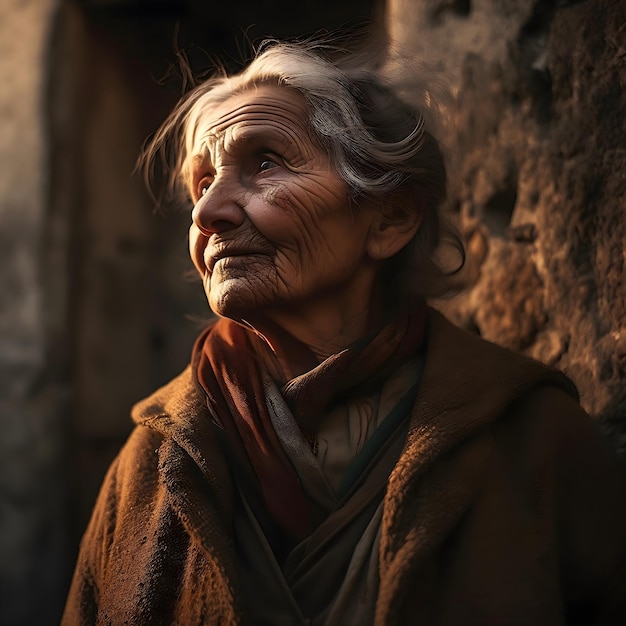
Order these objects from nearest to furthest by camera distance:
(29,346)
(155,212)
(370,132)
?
1. (370,132)
2. (155,212)
3. (29,346)

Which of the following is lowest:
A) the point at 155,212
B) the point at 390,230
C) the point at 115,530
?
the point at 115,530

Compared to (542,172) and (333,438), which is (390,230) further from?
(542,172)

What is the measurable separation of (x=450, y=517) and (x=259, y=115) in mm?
785

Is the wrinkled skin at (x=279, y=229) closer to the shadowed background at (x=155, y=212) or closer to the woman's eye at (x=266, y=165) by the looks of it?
the woman's eye at (x=266, y=165)

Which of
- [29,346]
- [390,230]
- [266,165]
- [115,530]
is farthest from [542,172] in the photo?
[29,346]

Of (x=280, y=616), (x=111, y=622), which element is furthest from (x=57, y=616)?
(x=280, y=616)

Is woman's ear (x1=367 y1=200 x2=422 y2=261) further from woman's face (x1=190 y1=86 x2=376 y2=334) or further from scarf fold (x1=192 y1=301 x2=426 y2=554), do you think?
scarf fold (x1=192 y1=301 x2=426 y2=554)

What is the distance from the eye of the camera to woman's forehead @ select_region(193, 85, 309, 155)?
1.49 meters

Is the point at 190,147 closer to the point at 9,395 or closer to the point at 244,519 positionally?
the point at 244,519

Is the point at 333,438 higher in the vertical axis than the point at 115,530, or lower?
higher

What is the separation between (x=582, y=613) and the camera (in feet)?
4.79

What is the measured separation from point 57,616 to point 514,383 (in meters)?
1.99

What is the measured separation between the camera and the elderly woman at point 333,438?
1.34 metres

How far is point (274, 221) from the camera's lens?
56.8 inches
